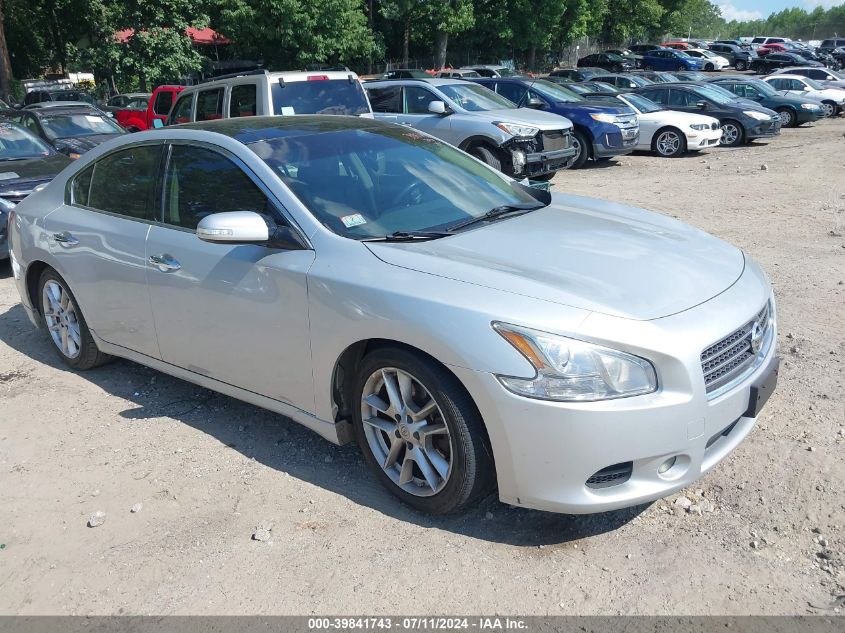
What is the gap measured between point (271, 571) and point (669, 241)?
2.44m

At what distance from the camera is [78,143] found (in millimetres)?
12953

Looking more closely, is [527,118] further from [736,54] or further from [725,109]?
[736,54]

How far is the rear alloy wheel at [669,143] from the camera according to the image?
54.3ft

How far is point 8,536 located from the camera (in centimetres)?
352

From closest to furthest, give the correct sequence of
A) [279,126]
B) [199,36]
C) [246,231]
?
[246,231]
[279,126]
[199,36]

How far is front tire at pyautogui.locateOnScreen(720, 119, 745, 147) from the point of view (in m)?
18.2

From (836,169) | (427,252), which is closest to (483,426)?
(427,252)

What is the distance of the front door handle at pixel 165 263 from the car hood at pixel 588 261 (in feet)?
4.13

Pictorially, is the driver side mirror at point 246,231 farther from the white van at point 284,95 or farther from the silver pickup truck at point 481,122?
the silver pickup truck at point 481,122

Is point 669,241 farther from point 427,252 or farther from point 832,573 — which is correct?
point 832,573

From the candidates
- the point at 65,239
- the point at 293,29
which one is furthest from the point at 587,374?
the point at 293,29

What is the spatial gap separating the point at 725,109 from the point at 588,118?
5.25 metres

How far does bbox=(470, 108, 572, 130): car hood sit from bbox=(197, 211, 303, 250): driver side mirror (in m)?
8.75

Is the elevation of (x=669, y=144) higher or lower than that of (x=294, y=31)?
lower
